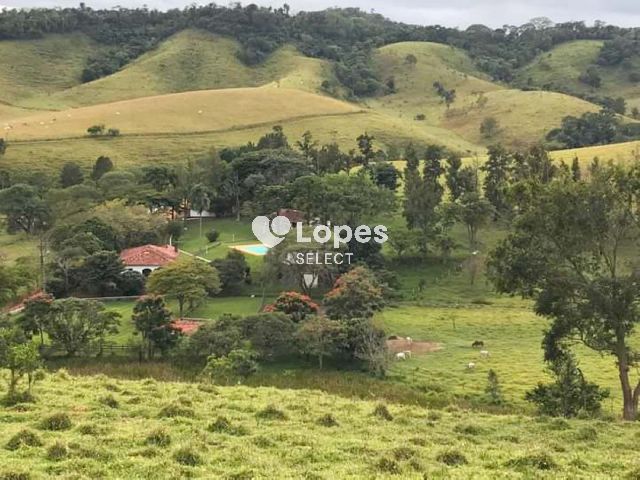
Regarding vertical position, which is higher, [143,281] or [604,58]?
[604,58]

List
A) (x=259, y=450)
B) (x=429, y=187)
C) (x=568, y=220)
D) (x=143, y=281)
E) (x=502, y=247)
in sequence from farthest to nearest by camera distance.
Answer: (x=429, y=187), (x=143, y=281), (x=502, y=247), (x=568, y=220), (x=259, y=450)

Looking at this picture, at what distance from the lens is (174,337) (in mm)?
36812

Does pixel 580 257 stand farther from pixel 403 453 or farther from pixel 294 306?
Result: pixel 294 306

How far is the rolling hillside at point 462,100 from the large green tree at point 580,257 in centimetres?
8967

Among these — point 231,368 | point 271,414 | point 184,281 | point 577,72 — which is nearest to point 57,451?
point 271,414

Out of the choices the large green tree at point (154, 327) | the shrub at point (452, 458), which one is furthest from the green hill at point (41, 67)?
the shrub at point (452, 458)

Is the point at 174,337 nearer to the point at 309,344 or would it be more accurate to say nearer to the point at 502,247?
the point at 309,344

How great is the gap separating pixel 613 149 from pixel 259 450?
75424mm

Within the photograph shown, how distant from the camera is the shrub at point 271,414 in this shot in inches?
695

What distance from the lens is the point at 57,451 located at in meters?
13.1

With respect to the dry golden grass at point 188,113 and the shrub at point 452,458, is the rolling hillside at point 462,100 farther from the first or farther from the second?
the shrub at point 452,458

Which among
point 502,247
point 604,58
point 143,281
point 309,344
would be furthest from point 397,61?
point 502,247

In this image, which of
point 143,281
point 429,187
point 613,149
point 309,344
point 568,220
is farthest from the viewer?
point 613,149

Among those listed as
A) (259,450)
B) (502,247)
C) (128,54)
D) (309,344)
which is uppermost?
(128,54)
